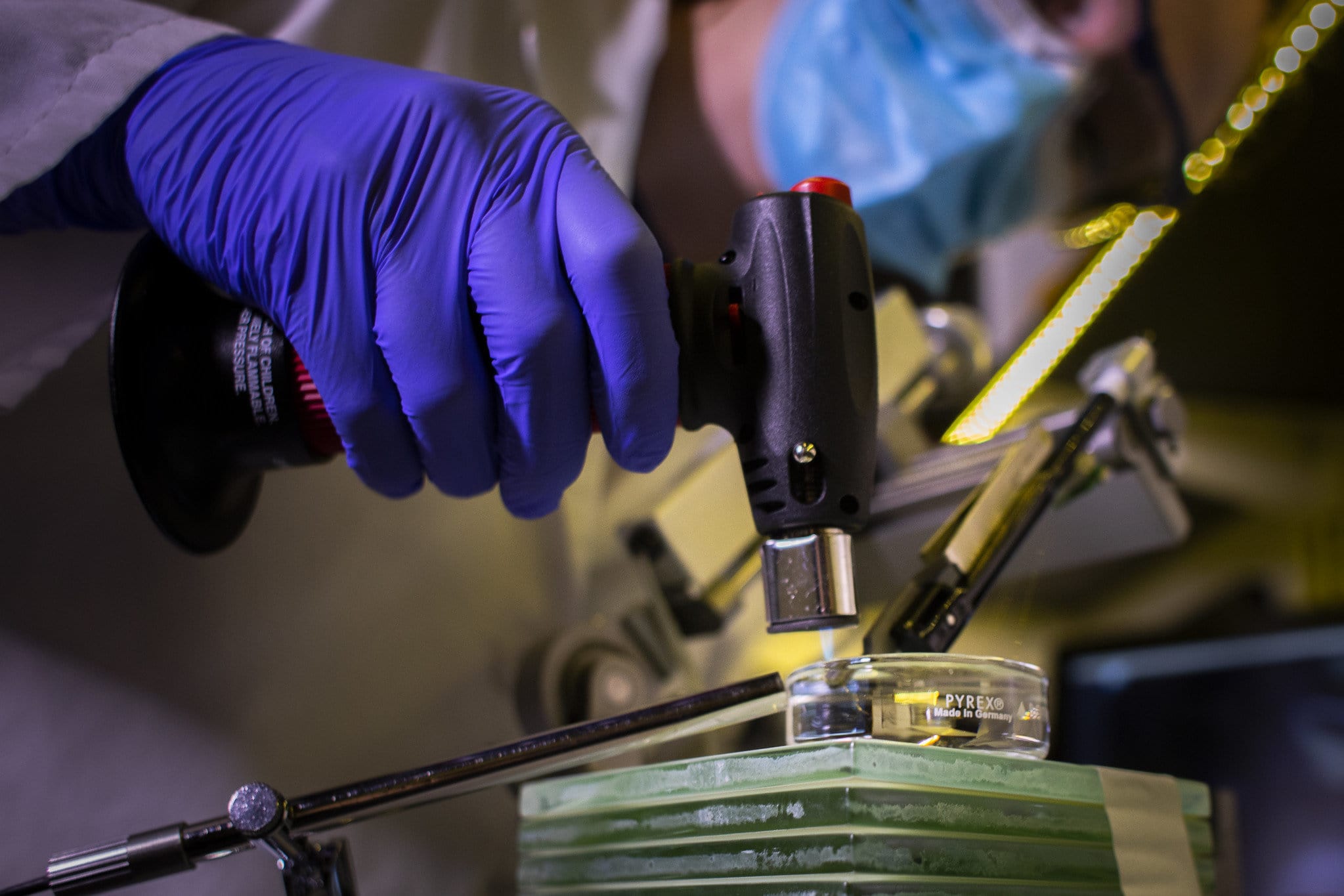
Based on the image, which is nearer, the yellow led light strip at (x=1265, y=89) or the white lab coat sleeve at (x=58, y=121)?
the white lab coat sleeve at (x=58, y=121)

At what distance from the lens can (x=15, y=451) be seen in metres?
0.66

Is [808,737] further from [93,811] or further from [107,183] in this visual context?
[107,183]

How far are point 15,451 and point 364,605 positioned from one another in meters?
0.29

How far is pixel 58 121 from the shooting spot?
588 millimetres

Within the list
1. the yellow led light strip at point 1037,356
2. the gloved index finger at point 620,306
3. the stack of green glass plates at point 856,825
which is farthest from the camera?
the yellow led light strip at point 1037,356

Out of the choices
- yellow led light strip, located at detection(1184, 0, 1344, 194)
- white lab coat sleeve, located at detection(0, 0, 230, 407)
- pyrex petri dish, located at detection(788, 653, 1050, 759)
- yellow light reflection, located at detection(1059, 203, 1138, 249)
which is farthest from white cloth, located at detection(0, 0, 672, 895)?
yellow led light strip, located at detection(1184, 0, 1344, 194)

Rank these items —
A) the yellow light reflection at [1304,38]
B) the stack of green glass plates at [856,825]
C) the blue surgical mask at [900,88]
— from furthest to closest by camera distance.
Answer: the yellow light reflection at [1304,38], the blue surgical mask at [900,88], the stack of green glass plates at [856,825]

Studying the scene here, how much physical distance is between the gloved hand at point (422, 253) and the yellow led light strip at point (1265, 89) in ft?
3.04

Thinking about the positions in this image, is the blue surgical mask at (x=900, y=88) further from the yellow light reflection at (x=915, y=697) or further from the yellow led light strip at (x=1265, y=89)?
the yellow light reflection at (x=915, y=697)

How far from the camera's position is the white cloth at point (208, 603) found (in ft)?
2.06

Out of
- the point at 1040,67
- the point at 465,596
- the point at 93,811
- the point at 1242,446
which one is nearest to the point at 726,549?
the point at 465,596

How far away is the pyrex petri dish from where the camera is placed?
19.0 inches

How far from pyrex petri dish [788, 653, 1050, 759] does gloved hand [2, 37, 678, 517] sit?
0.20 metres

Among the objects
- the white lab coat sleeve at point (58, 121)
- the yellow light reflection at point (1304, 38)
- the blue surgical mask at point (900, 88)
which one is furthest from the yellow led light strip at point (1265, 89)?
the white lab coat sleeve at point (58, 121)
